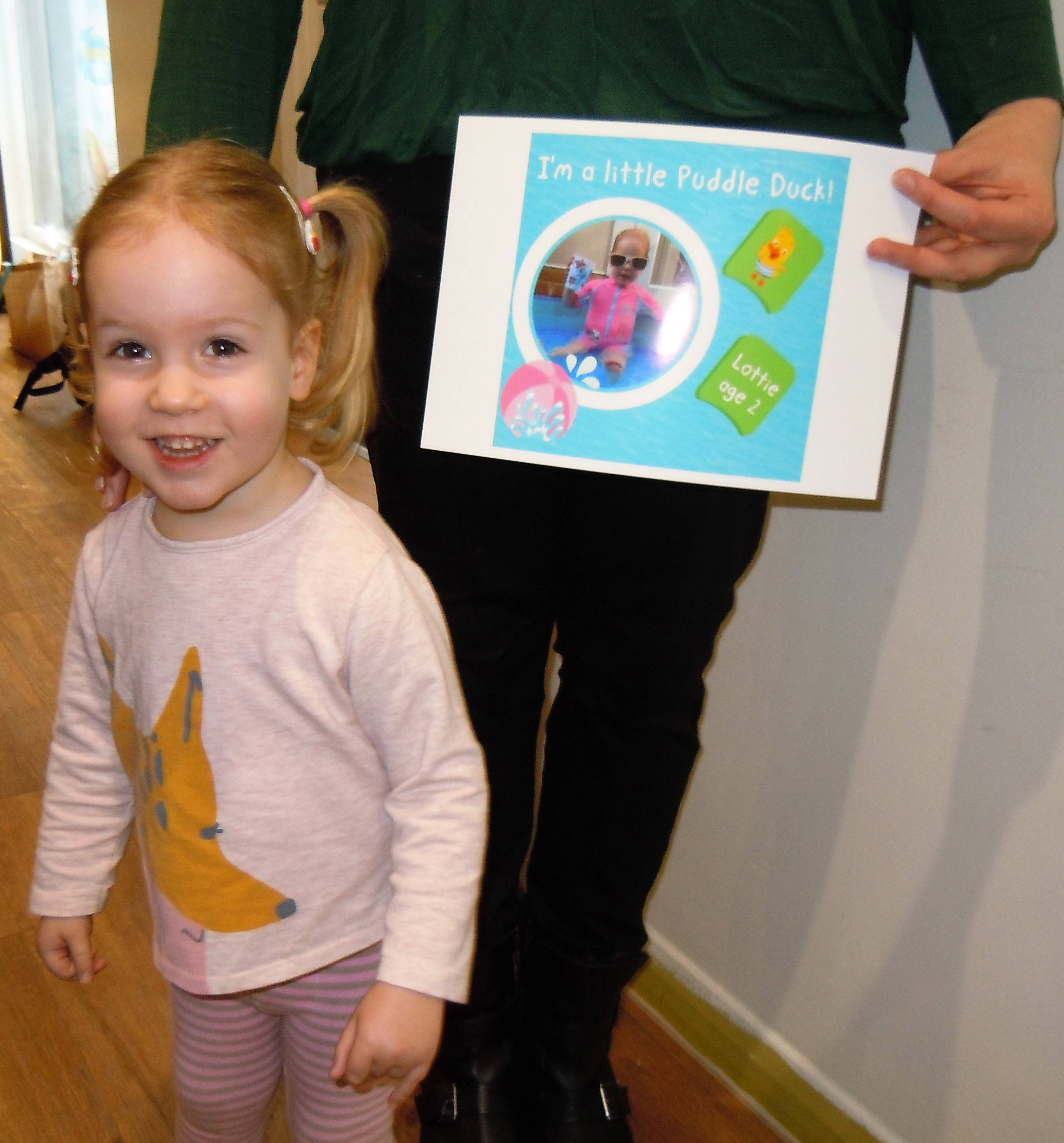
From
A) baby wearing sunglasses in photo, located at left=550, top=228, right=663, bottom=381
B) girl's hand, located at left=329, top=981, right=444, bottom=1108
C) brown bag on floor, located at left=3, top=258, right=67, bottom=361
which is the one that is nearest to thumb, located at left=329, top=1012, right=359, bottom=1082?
girl's hand, located at left=329, top=981, right=444, bottom=1108

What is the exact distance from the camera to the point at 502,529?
2.48ft

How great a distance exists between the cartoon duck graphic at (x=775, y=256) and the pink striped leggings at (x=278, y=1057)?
0.52m

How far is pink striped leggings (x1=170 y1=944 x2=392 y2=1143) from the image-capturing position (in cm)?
70

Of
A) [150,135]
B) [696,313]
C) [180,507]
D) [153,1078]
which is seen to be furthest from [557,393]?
[153,1078]

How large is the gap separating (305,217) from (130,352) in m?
0.15

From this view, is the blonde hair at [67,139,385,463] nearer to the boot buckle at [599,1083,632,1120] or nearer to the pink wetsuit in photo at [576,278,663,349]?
the pink wetsuit in photo at [576,278,663,349]

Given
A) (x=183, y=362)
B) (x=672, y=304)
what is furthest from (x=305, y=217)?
(x=672, y=304)

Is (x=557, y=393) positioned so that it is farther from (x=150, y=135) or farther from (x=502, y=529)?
(x=150, y=135)

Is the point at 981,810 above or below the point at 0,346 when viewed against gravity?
below

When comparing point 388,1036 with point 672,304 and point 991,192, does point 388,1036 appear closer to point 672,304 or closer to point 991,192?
point 672,304

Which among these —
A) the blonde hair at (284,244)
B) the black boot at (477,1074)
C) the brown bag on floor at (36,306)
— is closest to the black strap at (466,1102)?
the black boot at (477,1074)

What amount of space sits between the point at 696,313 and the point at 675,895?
74cm

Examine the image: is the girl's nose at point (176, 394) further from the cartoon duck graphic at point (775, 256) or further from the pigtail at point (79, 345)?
the cartoon duck graphic at point (775, 256)

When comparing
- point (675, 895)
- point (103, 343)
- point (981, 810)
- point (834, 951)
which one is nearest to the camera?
point (103, 343)
